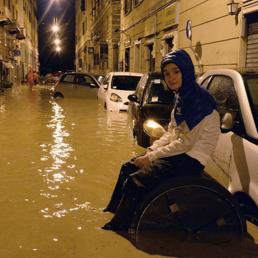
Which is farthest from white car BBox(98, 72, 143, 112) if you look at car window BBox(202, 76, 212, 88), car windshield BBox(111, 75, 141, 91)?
car window BBox(202, 76, 212, 88)

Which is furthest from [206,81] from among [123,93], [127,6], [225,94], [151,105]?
[127,6]

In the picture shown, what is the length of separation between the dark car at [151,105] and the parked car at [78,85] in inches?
440

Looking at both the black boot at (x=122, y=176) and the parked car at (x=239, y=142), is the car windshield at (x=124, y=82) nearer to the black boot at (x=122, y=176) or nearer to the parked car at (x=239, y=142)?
the parked car at (x=239, y=142)

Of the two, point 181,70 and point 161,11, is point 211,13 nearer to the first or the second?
point 161,11

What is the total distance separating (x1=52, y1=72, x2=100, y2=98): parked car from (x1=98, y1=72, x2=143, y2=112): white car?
490 centimetres

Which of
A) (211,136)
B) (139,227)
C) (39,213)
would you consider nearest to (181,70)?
(211,136)

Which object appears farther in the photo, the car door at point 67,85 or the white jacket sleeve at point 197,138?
the car door at point 67,85

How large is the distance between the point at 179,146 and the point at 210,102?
1.53 feet

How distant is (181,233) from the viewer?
4098 millimetres

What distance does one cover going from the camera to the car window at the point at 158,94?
322 inches

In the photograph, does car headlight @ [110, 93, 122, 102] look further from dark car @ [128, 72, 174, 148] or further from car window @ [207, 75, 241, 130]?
car window @ [207, 75, 241, 130]

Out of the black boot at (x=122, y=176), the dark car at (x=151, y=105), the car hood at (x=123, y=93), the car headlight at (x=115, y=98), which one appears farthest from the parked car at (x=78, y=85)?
the black boot at (x=122, y=176)

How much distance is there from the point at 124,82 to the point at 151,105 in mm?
7032

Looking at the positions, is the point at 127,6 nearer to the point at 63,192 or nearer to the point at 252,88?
the point at 63,192
